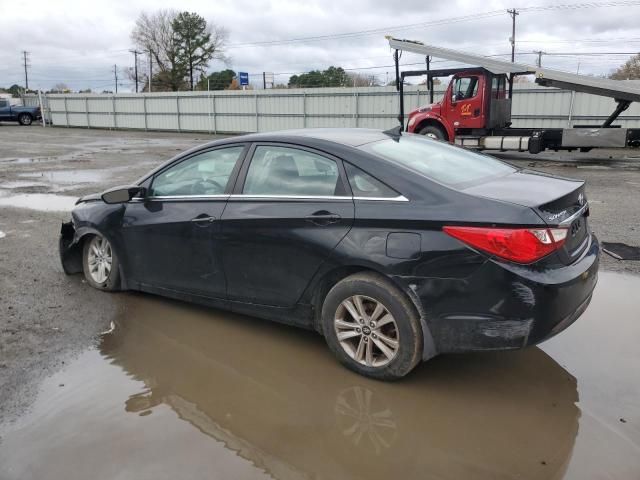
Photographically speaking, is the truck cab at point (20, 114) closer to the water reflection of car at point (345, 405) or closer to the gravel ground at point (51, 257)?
the gravel ground at point (51, 257)

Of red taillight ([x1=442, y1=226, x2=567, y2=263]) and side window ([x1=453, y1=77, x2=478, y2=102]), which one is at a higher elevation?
side window ([x1=453, y1=77, x2=478, y2=102])

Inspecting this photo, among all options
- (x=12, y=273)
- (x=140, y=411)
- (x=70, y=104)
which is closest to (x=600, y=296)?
(x=140, y=411)

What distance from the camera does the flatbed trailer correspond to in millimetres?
14977

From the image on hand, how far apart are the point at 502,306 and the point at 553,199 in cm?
73

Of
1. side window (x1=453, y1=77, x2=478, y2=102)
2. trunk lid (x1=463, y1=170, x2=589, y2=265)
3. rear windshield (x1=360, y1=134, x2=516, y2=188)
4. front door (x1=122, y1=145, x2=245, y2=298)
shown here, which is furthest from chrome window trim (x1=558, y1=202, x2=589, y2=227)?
side window (x1=453, y1=77, x2=478, y2=102)

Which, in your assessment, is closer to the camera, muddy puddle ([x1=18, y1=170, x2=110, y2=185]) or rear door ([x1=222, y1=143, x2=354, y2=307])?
rear door ([x1=222, y1=143, x2=354, y2=307])

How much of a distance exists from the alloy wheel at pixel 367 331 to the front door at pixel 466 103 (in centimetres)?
1370

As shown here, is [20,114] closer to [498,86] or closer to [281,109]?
[281,109]

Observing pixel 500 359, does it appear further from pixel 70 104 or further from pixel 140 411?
pixel 70 104

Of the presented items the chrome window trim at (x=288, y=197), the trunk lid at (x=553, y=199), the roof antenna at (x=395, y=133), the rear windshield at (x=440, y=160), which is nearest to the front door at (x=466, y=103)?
the rear windshield at (x=440, y=160)

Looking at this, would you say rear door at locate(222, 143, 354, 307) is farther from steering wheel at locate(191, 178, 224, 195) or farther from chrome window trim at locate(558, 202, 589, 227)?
chrome window trim at locate(558, 202, 589, 227)

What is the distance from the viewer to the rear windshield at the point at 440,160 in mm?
3566

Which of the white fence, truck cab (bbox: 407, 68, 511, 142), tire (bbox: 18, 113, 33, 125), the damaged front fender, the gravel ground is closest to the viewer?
the gravel ground

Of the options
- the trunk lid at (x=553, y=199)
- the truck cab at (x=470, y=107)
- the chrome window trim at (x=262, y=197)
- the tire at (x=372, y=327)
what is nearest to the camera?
the trunk lid at (x=553, y=199)
